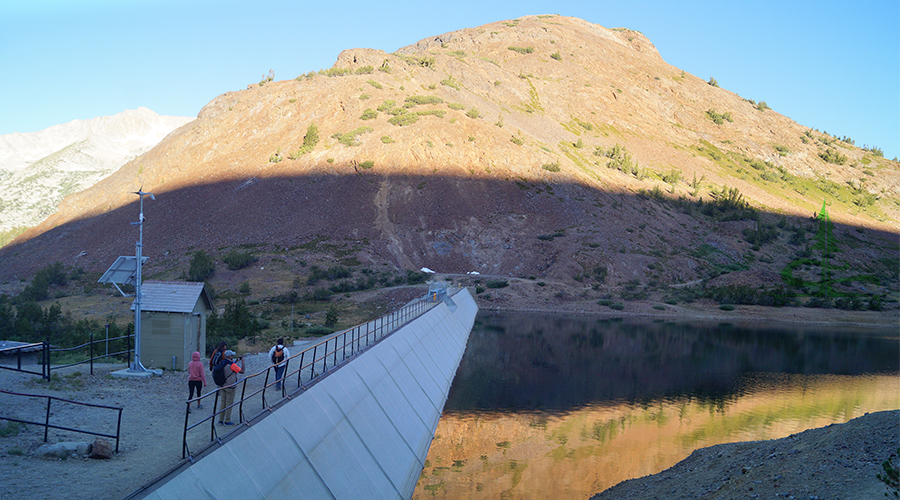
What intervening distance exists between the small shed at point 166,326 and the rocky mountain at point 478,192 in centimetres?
3572

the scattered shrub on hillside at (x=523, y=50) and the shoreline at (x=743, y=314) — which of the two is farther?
the scattered shrub on hillside at (x=523, y=50)

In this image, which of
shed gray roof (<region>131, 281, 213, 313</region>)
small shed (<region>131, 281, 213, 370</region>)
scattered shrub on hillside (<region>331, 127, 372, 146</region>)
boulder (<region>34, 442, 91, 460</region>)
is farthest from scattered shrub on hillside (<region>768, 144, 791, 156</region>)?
boulder (<region>34, 442, 91, 460</region>)

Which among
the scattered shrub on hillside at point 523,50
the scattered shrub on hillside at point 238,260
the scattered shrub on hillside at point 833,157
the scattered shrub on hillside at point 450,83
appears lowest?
the scattered shrub on hillside at point 238,260

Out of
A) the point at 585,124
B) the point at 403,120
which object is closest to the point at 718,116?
the point at 585,124

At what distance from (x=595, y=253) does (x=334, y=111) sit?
1652 inches

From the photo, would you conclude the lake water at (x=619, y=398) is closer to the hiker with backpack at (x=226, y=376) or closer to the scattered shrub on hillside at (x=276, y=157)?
the hiker with backpack at (x=226, y=376)

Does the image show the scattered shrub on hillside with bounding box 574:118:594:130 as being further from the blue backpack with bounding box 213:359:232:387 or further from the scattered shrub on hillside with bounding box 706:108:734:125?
the blue backpack with bounding box 213:359:232:387

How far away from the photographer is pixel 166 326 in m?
18.5

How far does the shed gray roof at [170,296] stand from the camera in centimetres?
1844

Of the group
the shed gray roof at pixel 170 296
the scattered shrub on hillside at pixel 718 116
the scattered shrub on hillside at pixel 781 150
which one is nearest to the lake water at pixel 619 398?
the shed gray roof at pixel 170 296

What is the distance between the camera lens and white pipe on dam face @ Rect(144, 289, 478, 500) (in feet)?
27.9

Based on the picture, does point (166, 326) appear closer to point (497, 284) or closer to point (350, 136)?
point (497, 284)

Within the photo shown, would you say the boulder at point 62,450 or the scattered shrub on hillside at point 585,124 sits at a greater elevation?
the scattered shrub on hillside at point 585,124

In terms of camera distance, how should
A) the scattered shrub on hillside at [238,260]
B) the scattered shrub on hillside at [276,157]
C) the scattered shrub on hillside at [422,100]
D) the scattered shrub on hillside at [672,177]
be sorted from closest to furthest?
Answer: the scattered shrub on hillside at [238,260] < the scattered shrub on hillside at [276,157] < the scattered shrub on hillside at [422,100] < the scattered shrub on hillside at [672,177]
